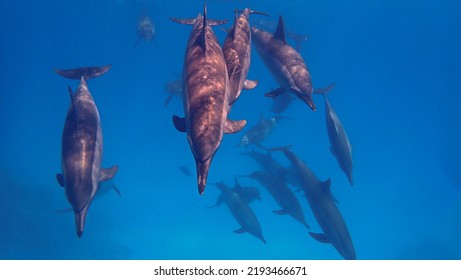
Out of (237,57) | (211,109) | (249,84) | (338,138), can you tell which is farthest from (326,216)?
(211,109)

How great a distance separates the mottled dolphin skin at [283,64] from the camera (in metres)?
6.14

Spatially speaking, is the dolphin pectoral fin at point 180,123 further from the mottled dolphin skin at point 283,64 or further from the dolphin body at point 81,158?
the mottled dolphin skin at point 283,64

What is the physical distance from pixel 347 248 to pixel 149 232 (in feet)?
56.1

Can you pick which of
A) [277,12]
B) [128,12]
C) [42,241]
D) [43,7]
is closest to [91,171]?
[42,241]

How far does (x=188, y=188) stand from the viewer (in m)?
26.8

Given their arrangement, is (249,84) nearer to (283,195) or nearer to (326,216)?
(326,216)

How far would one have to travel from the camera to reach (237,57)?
5398 mm

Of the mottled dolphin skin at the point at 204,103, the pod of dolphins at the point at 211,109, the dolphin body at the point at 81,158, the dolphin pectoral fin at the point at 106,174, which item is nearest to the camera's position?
the mottled dolphin skin at the point at 204,103

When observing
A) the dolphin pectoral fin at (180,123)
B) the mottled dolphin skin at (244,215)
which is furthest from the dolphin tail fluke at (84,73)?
the mottled dolphin skin at (244,215)

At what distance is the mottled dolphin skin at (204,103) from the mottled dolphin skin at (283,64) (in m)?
1.87

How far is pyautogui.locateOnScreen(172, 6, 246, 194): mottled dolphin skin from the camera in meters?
3.72

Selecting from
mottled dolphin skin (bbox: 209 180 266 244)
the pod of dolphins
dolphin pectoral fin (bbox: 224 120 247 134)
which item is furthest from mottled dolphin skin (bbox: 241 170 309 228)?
dolphin pectoral fin (bbox: 224 120 247 134)

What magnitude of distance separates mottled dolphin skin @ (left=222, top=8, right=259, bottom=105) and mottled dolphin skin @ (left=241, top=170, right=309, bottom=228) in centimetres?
630
